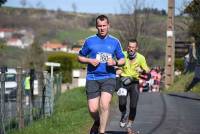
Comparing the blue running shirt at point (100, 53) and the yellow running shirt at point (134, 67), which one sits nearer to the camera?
the blue running shirt at point (100, 53)

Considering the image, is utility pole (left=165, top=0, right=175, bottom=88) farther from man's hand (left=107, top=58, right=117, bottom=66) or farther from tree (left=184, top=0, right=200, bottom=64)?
man's hand (left=107, top=58, right=117, bottom=66)

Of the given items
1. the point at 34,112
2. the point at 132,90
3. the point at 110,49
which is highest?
the point at 110,49

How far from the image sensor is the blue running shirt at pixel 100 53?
9211 millimetres

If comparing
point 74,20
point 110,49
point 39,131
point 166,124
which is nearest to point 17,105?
point 39,131

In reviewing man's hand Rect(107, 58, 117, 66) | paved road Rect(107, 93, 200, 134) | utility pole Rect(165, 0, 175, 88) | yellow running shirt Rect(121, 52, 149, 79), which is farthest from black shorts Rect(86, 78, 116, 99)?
utility pole Rect(165, 0, 175, 88)

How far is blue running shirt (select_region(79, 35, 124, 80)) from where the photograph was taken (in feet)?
30.2

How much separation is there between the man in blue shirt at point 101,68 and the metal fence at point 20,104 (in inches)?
126

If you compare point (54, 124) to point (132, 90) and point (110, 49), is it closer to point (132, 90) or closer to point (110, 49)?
point (132, 90)

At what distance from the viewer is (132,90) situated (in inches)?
451

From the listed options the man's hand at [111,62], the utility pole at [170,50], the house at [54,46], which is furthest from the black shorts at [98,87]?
the house at [54,46]

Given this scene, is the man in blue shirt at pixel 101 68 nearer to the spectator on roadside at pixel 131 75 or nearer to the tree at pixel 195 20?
the spectator on roadside at pixel 131 75

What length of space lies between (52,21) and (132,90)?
113821 millimetres

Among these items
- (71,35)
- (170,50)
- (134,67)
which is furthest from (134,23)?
(71,35)

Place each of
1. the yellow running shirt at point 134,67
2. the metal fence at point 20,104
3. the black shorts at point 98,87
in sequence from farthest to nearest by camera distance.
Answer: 1. the metal fence at point 20,104
2. the yellow running shirt at point 134,67
3. the black shorts at point 98,87
